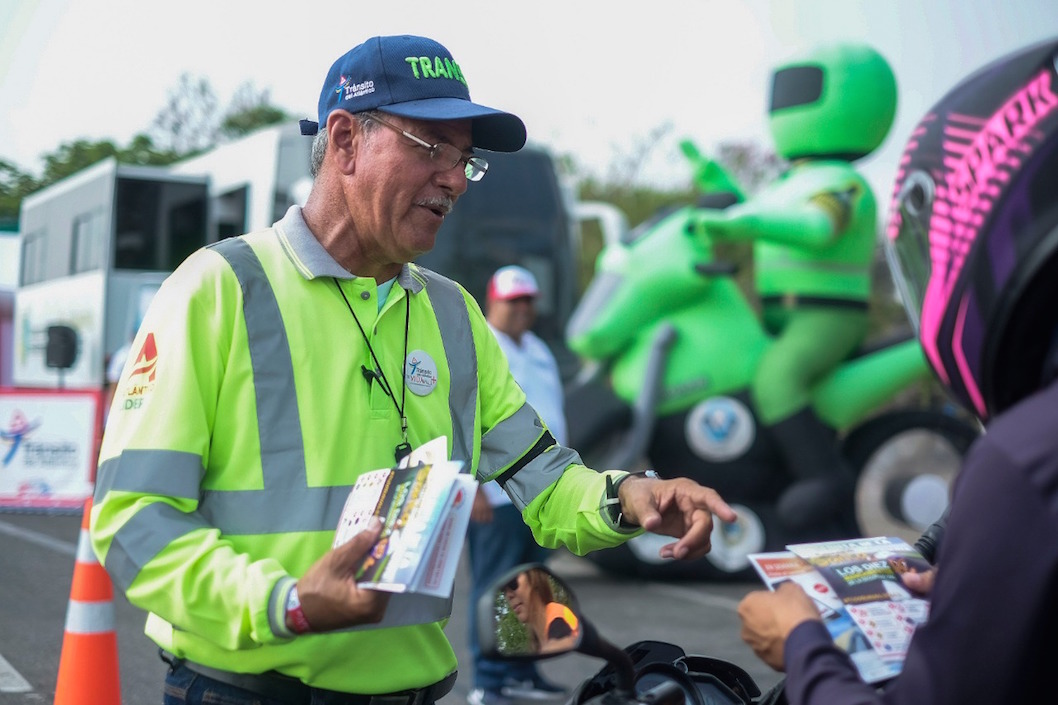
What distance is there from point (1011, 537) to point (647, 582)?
7405 millimetres

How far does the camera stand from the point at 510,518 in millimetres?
5598

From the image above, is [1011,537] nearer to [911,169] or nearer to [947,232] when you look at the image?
[947,232]

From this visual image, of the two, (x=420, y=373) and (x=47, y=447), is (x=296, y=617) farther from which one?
(x=47, y=447)

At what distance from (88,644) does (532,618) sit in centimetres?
273

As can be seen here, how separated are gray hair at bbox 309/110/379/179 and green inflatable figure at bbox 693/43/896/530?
5.83m

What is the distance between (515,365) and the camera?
575 centimetres

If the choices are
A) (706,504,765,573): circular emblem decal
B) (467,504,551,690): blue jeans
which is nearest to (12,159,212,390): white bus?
(706,504,765,573): circular emblem decal

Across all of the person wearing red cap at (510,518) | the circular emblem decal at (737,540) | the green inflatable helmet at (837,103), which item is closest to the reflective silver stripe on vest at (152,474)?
the person wearing red cap at (510,518)

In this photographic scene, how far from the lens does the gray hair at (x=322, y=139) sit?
2.12 meters

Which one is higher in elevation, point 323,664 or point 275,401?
point 275,401

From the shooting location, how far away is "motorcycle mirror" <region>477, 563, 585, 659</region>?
5.01 ft

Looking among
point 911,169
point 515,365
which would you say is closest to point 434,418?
point 911,169

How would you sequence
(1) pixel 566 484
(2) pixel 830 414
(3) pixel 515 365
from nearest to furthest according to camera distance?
(1) pixel 566 484 → (3) pixel 515 365 → (2) pixel 830 414

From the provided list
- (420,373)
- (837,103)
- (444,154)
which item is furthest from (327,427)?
(837,103)
